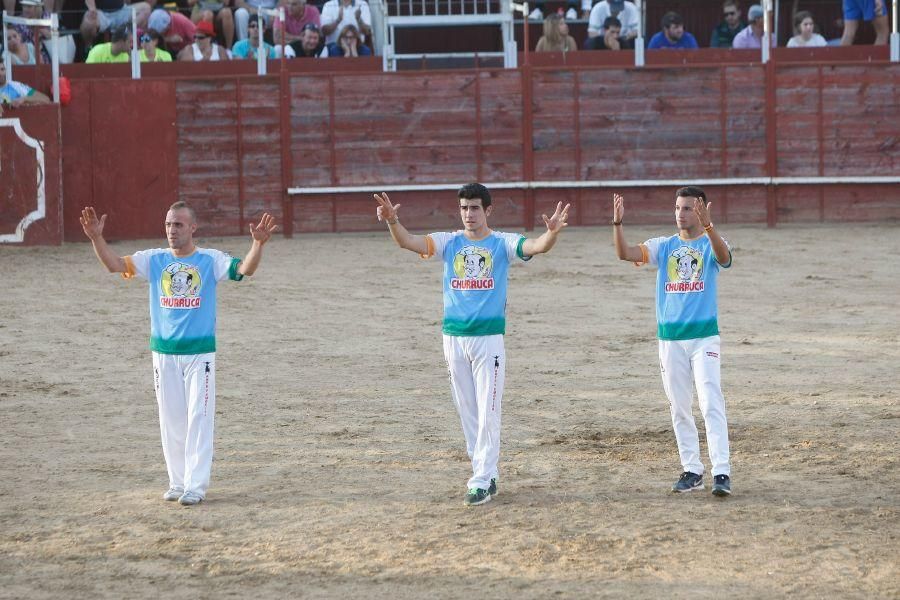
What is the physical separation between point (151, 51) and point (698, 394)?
13361 mm

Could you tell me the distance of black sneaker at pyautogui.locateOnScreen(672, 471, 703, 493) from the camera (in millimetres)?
7371

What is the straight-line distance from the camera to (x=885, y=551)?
638 cm

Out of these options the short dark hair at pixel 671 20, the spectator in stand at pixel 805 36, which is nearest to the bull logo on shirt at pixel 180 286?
the short dark hair at pixel 671 20

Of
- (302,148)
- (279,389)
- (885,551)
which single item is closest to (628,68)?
(302,148)

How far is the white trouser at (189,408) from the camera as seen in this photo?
284 inches

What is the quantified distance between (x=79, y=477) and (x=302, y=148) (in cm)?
1136

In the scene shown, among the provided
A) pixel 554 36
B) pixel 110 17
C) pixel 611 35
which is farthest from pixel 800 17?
pixel 110 17

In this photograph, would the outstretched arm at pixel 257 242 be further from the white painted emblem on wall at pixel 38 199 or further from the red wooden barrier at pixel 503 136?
the red wooden barrier at pixel 503 136

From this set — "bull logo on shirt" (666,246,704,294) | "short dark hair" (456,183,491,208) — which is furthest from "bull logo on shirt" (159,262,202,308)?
"bull logo on shirt" (666,246,704,294)

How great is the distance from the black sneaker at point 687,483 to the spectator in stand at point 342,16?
13.3 metres

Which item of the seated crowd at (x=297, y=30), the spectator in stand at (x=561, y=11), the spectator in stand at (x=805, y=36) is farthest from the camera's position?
the spectator in stand at (x=561, y=11)

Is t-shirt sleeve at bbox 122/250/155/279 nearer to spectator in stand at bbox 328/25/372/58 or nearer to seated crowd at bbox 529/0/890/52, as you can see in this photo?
spectator in stand at bbox 328/25/372/58

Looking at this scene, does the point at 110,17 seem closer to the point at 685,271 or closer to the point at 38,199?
the point at 38,199

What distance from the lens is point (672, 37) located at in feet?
64.1
